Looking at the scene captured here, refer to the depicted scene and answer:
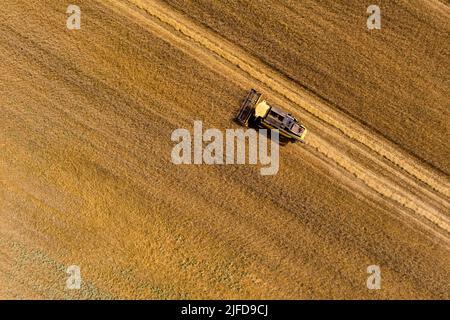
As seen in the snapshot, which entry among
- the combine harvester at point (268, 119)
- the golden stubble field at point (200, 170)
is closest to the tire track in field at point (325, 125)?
the golden stubble field at point (200, 170)

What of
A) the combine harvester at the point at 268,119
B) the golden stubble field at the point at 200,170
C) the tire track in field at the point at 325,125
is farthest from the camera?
the tire track in field at the point at 325,125

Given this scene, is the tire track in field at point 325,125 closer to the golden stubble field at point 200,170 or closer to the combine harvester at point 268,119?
the golden stubble field at point 200,170

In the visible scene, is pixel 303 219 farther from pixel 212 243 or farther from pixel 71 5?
pixel 71 5

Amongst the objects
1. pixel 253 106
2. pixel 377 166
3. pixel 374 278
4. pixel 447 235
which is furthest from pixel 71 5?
pixel 447 235

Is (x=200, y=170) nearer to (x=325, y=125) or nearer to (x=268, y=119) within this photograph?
(x=268, y=119)

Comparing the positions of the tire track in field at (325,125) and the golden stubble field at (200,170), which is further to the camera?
the tire track in field at (325,125)


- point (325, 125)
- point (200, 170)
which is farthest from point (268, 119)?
point (200, 170)
